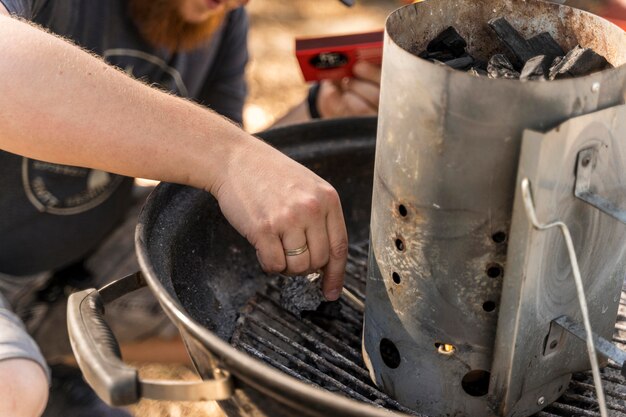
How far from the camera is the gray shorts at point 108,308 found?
5.79 feet

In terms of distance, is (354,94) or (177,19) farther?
(354,94)

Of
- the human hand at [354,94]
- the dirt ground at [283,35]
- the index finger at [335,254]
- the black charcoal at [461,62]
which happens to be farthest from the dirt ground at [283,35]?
the black charcoal at [461,62]

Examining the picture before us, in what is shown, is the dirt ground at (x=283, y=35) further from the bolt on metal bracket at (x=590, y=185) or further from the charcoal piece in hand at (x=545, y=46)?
the bolt on metal bracket at (x=590, y=185)

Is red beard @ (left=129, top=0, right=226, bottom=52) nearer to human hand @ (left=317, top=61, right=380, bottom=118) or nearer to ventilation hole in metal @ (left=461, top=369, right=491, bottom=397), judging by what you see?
human hand @ (left=317, top=61, right=380, bottom=118)

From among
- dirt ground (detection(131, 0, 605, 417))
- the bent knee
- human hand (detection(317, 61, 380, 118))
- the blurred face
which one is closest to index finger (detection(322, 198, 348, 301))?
the bent knee

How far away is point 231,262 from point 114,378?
23.7 inches

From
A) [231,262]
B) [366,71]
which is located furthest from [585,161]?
[366,71]

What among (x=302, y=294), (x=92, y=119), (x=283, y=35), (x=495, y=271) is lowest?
(x=283, y=35)

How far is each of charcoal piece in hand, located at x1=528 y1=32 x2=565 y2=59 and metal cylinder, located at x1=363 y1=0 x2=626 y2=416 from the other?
0.14 ft

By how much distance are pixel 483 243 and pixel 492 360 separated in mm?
179

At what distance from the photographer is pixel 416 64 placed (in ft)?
2.97

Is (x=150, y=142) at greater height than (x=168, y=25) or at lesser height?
greater

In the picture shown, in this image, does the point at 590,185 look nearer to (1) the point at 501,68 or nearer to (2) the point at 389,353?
(1) the point at 501,68

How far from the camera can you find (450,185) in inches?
37.0
